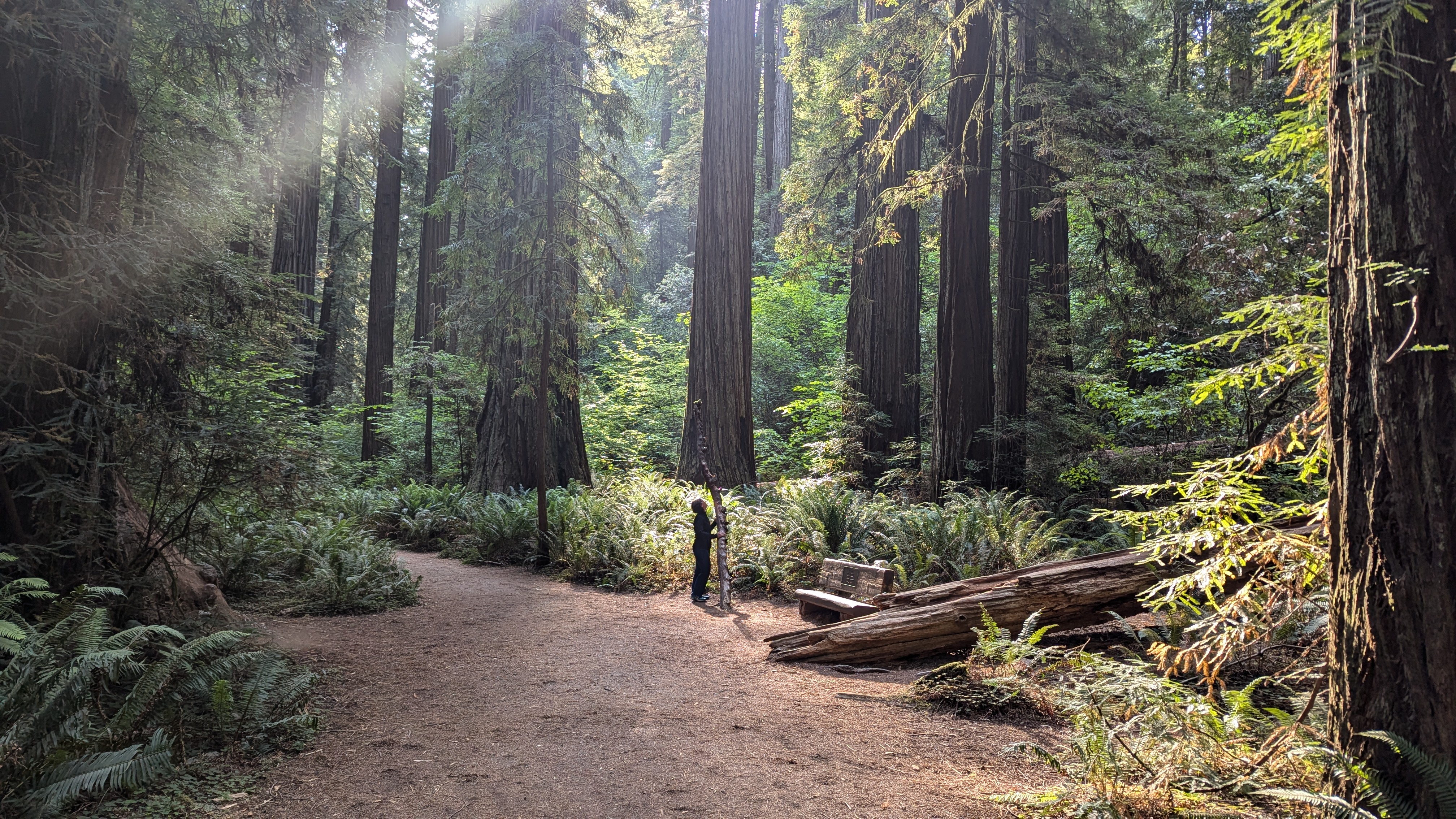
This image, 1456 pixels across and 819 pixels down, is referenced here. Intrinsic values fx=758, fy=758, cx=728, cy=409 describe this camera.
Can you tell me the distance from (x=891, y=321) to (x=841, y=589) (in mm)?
8454

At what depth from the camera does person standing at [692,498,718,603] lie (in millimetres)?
8820

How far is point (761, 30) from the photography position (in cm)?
2836

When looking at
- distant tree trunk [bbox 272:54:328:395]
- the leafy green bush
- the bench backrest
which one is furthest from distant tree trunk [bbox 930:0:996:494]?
distant tree trunk [bbox 272:54:328:395]

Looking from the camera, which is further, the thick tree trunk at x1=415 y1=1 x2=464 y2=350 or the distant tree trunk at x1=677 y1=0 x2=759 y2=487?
the thick tree trunk at x1=415 y1=1 x2=464 y2=350

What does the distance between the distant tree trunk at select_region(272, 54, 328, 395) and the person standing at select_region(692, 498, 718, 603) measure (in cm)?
432

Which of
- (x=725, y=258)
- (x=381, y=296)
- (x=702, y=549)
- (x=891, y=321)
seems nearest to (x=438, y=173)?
(x=381, y=296)

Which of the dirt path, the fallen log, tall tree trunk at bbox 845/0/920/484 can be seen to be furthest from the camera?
tall tree trunk at bbox 845/0/920/484

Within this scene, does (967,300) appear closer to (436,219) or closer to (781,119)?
(436,219)

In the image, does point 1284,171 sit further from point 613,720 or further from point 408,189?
point 408,189

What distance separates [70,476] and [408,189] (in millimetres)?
20500

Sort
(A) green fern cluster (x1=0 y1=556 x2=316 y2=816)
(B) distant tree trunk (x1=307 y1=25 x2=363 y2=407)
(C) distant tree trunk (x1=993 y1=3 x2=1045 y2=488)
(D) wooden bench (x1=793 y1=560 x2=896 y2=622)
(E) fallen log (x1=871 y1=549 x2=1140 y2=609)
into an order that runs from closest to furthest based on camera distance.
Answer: (A) green fern cluster (x1=0 y1=556 x2=316 y2=816), (E) fallen log (x1=871 y1=549 x2=1140 y2=609), (D) wooden bench (x1=793 y1=560 x2=896 y2=622), (C) distant tree trunk (x1=993 y1=3 x2=1045 y2=488), (B) distant tree trunk (x1=307 y1=25 x2=363 y2=407)

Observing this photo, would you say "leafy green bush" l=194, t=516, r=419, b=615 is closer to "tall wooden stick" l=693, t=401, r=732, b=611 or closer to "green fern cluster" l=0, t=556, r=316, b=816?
"green fern cluster" l=0, t=556, r=316, b=816

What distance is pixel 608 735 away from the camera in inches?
A: 182

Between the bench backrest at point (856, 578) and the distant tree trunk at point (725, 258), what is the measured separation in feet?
14.9
